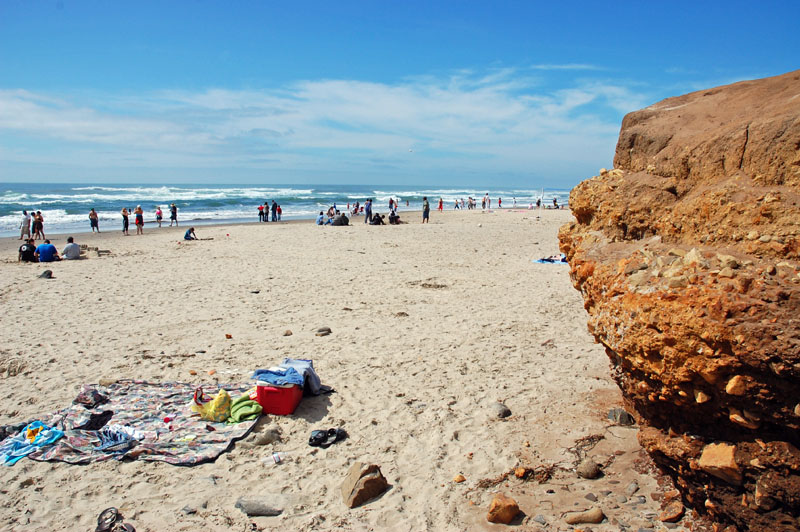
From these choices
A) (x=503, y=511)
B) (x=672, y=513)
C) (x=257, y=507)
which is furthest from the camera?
(x=257, y=507)

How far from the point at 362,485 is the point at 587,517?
1723 mm

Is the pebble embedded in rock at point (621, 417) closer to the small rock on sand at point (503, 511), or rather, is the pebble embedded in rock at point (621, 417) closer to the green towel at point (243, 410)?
the small rock on sand at point (503, 511)

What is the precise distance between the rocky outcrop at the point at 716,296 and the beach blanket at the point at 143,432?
3810 millimetres

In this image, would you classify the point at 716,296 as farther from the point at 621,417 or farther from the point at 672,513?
the point at 621,417

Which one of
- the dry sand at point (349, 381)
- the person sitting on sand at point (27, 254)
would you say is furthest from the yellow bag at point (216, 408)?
the person sitting on sand at point (27, 254)

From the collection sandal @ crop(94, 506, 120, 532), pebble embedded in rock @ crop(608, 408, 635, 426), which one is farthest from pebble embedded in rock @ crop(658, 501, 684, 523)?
sandal @ crop(94, 506, 120, 532)

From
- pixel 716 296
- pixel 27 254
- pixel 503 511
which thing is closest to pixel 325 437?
pixel 503 511

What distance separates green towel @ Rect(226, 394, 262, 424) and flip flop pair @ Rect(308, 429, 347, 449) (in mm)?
773

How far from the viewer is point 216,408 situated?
18.0ft

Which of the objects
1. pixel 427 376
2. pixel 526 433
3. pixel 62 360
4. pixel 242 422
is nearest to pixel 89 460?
pixel 242 422

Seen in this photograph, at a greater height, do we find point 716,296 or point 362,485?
point 716,296

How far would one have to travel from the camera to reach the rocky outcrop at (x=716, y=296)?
9.19ft

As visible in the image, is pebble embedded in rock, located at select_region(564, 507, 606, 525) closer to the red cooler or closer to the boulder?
the boulder

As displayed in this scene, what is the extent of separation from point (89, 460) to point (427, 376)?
3.74 meters
